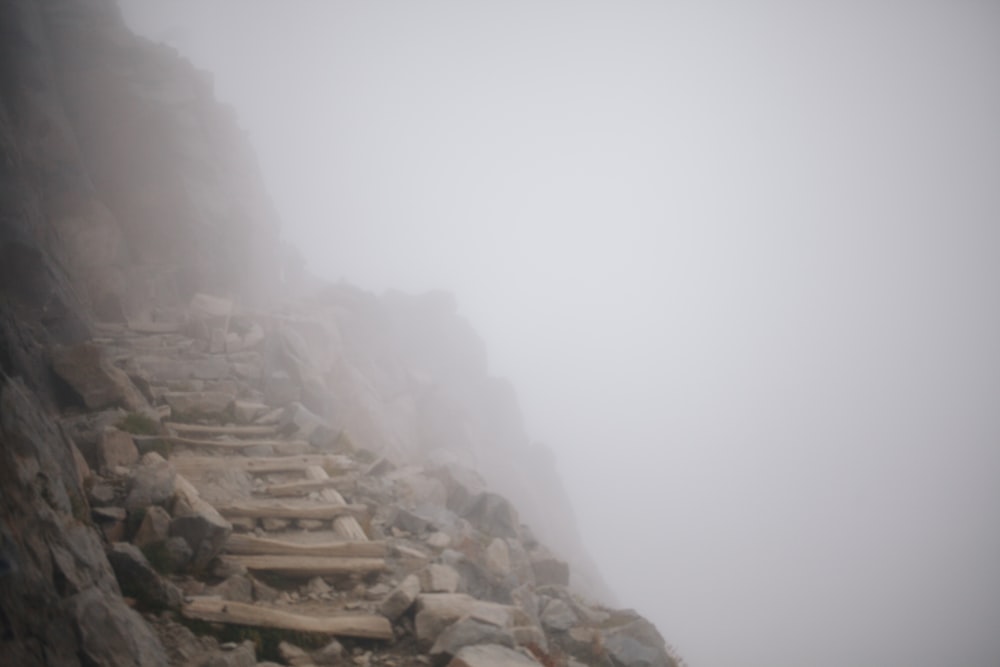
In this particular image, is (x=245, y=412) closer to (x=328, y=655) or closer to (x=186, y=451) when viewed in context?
(x=186, y=451)

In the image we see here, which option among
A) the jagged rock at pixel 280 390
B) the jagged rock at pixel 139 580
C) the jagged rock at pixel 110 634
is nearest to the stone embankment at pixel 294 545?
the jagged rock at pixel 139 580

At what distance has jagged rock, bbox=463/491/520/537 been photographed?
13938mm

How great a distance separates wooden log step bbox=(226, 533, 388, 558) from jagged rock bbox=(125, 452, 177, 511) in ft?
4.15

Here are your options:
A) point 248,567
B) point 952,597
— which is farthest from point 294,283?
point 952,597

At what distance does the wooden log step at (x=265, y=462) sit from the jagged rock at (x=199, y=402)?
3005mm

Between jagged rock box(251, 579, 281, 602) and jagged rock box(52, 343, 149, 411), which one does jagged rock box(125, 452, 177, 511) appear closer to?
jagged rock box(251, 579, 281, 602)

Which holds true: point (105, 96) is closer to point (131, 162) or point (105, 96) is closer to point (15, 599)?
point (131, 162)

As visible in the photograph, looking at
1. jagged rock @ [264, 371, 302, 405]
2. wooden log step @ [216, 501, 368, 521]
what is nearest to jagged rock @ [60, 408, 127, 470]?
wooden log step @ [216, 501, 368, 521]

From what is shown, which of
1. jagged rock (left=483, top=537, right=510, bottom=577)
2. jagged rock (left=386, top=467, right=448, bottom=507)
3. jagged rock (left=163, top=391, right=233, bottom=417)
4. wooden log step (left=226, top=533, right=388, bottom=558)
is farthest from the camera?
jagged rock (left=163, top=391, right=233, bottom=417)

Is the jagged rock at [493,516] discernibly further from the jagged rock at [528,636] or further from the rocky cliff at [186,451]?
the jagged rock at [528,636]

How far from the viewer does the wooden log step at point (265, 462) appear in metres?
10.9

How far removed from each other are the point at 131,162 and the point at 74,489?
2960 cm

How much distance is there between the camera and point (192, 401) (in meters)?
14.6

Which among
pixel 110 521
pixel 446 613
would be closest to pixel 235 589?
pixel 110 521
